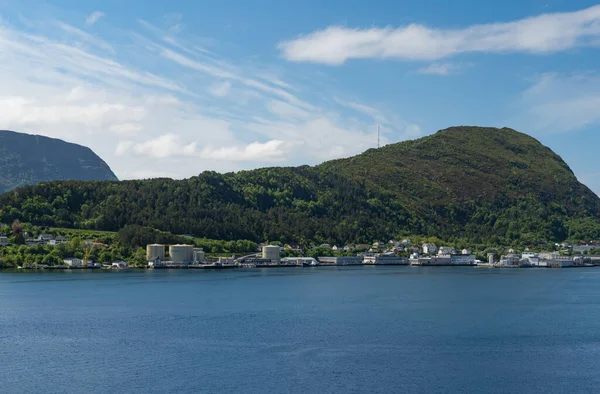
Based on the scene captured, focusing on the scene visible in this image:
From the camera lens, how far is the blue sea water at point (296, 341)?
3188 centimetres

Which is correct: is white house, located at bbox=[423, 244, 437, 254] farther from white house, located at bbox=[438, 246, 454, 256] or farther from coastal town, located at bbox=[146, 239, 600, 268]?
white house, located at bbox=[438, 246, 454, 256]

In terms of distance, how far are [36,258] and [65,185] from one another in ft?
125

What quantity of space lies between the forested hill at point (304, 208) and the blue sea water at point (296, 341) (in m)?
59.6

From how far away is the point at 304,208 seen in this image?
16150 cm

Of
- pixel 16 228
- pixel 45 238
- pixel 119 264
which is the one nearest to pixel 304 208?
pixel 119 264

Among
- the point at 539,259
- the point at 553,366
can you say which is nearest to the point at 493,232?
the point at 539,259

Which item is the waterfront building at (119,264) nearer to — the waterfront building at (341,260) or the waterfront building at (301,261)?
the waterfront building at (301,261)

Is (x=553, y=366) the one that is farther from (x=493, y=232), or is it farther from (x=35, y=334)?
(x=493, y=232)

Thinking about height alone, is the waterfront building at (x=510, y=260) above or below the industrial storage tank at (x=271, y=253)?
below

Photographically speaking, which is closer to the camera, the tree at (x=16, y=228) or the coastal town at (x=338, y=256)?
the coastal town at (x=338, y=256)

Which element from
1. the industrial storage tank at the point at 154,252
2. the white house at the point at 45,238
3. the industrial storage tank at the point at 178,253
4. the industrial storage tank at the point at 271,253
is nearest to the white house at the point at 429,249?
the industrial storage tank at the point at 271,253

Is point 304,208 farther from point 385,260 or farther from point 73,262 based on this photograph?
point 73,262

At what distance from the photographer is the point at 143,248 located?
11488cm

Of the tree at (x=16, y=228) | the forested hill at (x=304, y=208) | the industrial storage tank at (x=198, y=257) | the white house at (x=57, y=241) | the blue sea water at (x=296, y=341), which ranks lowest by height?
the blue sea water at (x=296, y=341)
